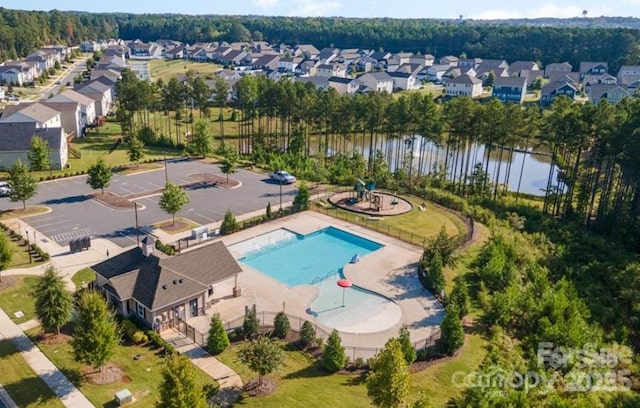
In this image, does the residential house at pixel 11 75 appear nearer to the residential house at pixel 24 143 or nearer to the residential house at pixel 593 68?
the residential house at pixel 24 143

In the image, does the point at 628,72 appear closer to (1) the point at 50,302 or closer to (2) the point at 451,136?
(2) the point at 451,136

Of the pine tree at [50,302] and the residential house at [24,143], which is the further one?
the residential house at [24,143]

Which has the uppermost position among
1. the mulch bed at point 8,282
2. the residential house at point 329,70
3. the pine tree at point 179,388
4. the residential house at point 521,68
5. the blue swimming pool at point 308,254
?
the residential house at point 521,68

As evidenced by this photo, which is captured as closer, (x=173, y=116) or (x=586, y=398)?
(x=586, y=398)

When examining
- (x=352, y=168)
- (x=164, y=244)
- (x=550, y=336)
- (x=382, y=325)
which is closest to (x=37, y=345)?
(x=164, y=244)

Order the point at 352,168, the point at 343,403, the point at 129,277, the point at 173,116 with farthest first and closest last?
the point at 173,116
the point at 352,168
the point at 129,277
the point at 343,403

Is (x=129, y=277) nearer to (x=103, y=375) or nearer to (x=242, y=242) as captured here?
(x=103, y=375)

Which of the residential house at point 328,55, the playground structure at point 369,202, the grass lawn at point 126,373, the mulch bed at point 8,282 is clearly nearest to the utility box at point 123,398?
the grass lawn at point 126,373
